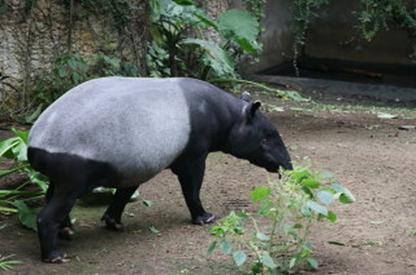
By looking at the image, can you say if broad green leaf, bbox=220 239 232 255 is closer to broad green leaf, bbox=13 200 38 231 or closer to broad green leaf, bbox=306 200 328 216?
broad green leaf, bbox=306 200 328 216

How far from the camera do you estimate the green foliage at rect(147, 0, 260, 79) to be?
857cm

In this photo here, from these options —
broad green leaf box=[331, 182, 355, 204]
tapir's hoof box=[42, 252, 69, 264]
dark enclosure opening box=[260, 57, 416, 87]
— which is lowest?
dark enclosure opening box=[260, 57, 416, 87]

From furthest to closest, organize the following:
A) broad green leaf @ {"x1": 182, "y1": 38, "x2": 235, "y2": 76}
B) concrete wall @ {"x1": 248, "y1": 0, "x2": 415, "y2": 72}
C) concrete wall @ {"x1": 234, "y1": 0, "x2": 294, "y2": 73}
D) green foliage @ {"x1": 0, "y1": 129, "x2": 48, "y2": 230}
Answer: concrete wall @ {"x1": 248, "y1": 0, "x2": 415, "y2": 72}, concrete wall @ {"x1": 234, "y1": 0, "x2": 294, "y2": 73}, broad green leaf @ {"x1": 182, "y1": 38, "x2": 235, "y2": 76}, green foliage @ {"x1": 0, "y1": 129, "x2": 48, "y2": 230}

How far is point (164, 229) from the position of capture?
505 centimetres

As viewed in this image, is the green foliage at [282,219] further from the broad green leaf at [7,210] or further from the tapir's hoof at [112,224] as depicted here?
the broad green leaf at [7,210]

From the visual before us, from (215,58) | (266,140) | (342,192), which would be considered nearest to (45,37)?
(215,58)

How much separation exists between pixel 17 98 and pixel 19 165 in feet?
6.70

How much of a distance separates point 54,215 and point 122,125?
61cm

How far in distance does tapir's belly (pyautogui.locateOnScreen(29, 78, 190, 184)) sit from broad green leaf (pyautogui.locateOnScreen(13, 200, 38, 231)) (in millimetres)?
653

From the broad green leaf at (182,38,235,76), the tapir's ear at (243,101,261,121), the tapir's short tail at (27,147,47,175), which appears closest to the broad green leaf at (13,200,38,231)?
the tapir's short tail at (27,147,47,175)

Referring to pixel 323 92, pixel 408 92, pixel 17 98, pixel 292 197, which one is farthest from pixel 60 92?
pixel 408 92

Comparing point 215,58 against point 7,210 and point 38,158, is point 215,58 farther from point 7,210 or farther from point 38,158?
point 38,158

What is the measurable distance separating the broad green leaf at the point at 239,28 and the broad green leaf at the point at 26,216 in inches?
171

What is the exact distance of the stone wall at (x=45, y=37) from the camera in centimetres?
715
